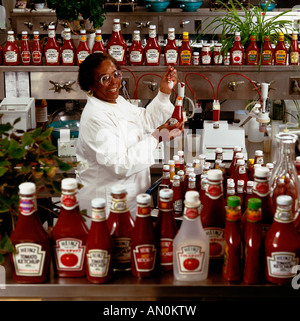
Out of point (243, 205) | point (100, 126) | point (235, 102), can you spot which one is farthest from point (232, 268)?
point (235, 102)

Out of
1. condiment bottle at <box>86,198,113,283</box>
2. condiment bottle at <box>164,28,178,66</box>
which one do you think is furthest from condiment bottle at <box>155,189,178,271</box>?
condiment bottle at <box>164,28,178,66</box>

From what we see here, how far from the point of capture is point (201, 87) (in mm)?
3178

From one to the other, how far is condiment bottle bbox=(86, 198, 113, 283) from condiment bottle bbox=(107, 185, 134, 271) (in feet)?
0.17

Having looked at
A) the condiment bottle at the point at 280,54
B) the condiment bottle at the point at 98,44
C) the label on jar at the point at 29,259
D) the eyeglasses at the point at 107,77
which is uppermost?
the condiment bottle at the point at 98,44

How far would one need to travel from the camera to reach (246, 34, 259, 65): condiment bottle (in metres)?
3.09

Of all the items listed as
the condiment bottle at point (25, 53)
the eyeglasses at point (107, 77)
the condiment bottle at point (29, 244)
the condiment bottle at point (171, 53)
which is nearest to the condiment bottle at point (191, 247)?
the condiment bottle at point (29, 244)

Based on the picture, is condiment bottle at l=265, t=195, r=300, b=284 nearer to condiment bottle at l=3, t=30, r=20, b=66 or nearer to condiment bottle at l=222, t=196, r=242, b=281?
condiment bottle at l=222, t=196, r=242, b=281

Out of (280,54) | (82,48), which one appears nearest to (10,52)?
(82,48)

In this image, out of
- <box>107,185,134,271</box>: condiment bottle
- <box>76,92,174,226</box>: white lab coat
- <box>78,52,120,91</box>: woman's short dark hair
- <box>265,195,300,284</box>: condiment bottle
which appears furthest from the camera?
<box>78,52,120,91</box>: woman's short dark hair

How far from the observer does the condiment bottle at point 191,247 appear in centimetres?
133

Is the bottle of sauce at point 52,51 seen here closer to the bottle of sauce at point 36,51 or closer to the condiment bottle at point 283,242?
the bottle of sauce at point 36,51

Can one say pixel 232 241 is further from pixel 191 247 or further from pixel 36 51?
pixel 36 51

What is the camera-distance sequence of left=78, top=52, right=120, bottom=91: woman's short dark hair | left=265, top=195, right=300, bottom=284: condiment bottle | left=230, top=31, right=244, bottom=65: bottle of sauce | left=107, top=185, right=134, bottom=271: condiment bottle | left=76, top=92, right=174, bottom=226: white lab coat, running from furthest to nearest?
left=230, top=31, right=244, bottom=65: bottle of sauce < left=78, top=52, right=120, bottom=91: woman's short dark hair < left=76, top=92, right=174, bottom=226: white lab coat < left=107, top=185, right=134, bottom=271: condiment bottle < left=265, top=195, right=300, bottom=284: condiment bottle

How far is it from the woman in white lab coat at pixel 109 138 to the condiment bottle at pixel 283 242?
1203 millimetres
